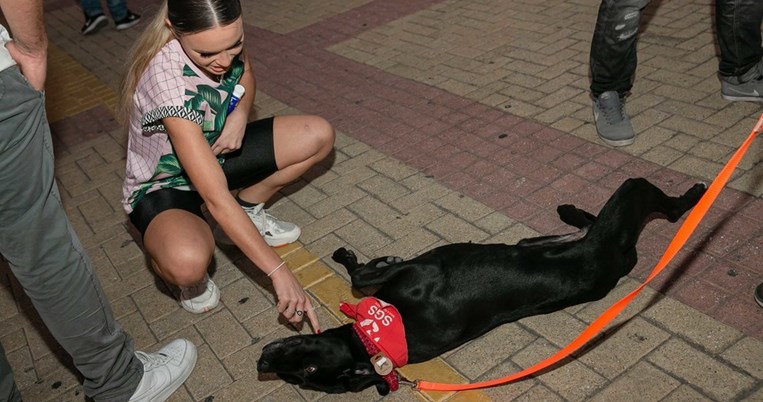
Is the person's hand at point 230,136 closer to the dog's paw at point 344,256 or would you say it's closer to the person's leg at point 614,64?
the dog's paw at point 344,256

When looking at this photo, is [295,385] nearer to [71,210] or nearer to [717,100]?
[71,210]

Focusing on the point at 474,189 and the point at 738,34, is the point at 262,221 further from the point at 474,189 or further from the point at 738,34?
the point at 738,34

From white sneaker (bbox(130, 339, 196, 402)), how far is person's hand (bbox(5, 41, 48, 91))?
136 cm

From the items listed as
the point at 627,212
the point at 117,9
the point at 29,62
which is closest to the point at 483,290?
the point at 627,212

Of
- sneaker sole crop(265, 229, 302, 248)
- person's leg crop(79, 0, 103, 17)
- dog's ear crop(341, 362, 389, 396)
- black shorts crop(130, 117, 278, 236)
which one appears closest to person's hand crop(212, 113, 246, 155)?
black shorts crop(130, 117, 278, 236)

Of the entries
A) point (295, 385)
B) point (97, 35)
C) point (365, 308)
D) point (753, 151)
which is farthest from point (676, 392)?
point (97, 35)

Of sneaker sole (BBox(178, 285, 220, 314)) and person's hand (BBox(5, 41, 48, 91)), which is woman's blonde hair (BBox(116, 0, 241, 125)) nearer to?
person's hand (BBox(5, 41, 48, 91))

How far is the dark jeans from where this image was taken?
434 cm

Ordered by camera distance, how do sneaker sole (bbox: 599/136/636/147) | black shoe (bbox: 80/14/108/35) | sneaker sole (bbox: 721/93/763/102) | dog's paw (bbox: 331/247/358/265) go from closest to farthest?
dog's paw (bbox: 331/247/358/265), sneaker sole (bbox: 599/136/636/147), sneaker sole (bbox: 721/93/763/102), black shoe (bbox: 80/14/108/35)

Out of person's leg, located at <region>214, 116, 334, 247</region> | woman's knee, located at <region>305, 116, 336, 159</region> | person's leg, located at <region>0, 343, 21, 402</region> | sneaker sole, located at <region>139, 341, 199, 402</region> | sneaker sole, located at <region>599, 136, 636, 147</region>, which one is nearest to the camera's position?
person's leg, located at <region>0, 343, 21, 402</region>

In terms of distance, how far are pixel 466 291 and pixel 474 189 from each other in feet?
4.39

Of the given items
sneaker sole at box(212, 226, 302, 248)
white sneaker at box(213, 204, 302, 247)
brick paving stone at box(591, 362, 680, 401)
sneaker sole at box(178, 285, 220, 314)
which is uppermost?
brick paving stone at box(591, 362, 680, 401)

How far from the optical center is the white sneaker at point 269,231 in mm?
4145

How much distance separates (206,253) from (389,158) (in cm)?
181
